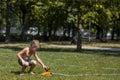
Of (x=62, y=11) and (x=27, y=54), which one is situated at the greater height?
(x=27, y=54)

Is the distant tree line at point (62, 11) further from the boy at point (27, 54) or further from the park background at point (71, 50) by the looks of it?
the boy at point (27, 54)

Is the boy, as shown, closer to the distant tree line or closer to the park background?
the park background

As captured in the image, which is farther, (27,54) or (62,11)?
(62,11)

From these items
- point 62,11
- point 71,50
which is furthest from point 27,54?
point 62,11

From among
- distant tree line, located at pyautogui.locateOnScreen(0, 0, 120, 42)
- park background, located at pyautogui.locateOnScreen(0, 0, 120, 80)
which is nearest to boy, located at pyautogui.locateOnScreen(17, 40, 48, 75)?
park background, located at pyautogui.locateOnScreen(0, 0, 120, 80)

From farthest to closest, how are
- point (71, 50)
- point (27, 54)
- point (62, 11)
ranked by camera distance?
point (62, 11) → point (71, 50) → point (27, 54)

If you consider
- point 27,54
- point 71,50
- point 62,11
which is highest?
point 27,54

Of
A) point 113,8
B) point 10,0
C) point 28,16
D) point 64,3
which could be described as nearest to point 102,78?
point 64,3

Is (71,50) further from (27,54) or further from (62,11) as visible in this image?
(27,54)

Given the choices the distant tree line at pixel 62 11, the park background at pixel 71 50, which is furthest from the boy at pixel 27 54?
the distant tree line at pixel 62 11

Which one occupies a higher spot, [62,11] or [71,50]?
[62,11]

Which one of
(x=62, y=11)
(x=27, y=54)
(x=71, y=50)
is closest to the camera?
(x=27, y=54)

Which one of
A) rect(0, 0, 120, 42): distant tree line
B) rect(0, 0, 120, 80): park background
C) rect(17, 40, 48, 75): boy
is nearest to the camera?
rect(17, 40, 48, 75): boy

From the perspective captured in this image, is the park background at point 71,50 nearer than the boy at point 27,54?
No
